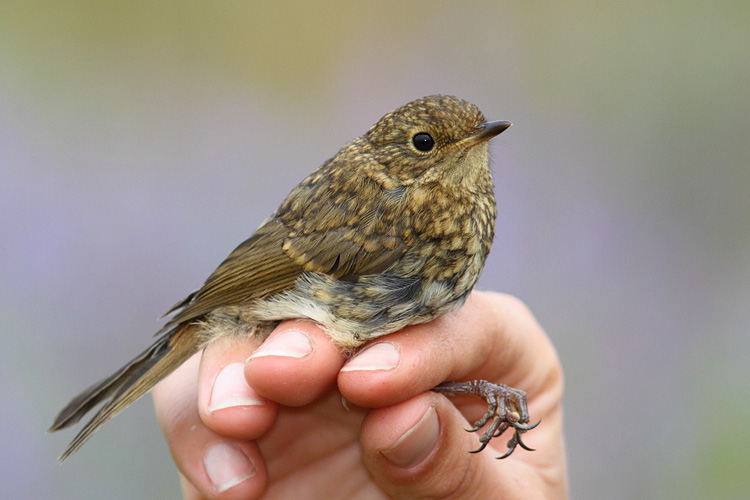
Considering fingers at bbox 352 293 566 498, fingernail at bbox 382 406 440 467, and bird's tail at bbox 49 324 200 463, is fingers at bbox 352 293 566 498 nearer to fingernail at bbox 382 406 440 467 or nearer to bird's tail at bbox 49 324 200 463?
fingernail at bbox 382 406 440 467

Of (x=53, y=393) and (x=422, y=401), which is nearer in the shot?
(x=422, y=401)

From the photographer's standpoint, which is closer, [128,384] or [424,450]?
[424,450]

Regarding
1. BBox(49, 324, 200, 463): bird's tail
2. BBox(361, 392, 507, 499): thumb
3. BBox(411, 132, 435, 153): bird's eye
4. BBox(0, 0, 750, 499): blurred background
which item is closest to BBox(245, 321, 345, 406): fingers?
BBox(361, 392, 507, 499): thumb

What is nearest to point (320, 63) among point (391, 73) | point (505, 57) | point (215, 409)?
point (391, 73)

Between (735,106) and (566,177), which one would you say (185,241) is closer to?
(566,177)

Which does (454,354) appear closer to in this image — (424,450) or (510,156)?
(424,450)

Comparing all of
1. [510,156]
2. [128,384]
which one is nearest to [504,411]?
[128,384]

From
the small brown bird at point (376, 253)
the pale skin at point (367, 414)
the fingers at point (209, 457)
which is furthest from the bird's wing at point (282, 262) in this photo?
the fingers at point (209, 457)
